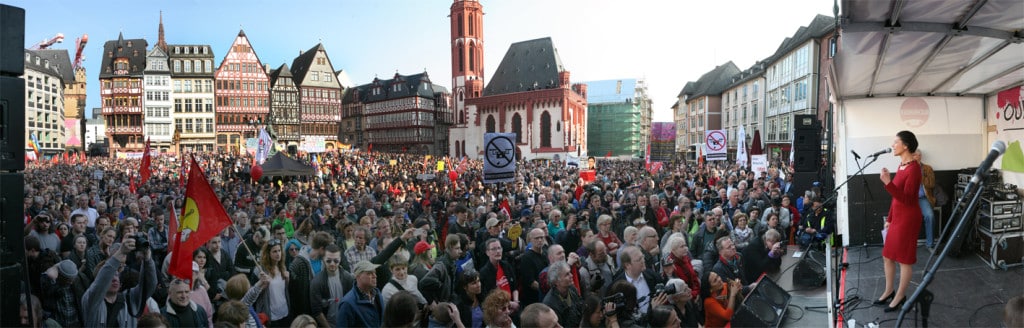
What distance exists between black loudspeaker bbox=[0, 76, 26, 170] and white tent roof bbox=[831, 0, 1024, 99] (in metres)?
4.37

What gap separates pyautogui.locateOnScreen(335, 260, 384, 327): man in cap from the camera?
186 inches

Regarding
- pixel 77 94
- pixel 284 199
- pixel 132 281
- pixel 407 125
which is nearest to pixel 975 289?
pixel 132 281

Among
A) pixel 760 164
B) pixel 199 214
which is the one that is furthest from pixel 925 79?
pixel 760 164

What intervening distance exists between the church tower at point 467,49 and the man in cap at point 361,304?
71.6m

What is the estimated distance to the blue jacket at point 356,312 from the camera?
15.4 feet

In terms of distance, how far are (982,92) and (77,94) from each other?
127809mm

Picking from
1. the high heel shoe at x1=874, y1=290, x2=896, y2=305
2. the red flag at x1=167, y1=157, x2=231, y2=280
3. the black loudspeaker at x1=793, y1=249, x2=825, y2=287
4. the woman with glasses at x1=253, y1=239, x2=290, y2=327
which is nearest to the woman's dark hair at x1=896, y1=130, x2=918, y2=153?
the high heel shoe at x1=874, y1=290, x2=896, y2=305

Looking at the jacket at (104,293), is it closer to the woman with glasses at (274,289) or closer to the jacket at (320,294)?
the woman with glasses at (274,289)

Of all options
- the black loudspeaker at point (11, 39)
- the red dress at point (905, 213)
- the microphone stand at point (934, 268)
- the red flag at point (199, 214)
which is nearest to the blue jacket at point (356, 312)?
the red flag at point (199, 214)

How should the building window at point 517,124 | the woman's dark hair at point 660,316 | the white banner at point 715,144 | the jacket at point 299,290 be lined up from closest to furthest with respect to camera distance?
the woman's dark hair at point 660,316 < the jacket at point 299,290 < the white banner at point 715,144 < the building window at point 517,124

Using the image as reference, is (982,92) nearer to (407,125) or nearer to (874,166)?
(874,166)

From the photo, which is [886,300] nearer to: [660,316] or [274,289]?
[660,316]

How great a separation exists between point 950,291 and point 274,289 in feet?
22.2

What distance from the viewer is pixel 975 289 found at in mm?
6031
